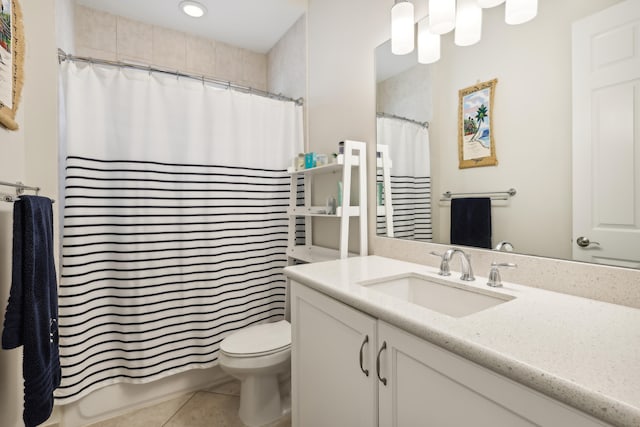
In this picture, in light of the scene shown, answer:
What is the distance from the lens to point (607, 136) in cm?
88

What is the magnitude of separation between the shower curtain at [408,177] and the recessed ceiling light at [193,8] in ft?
5.23

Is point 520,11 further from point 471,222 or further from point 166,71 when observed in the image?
point 166,71

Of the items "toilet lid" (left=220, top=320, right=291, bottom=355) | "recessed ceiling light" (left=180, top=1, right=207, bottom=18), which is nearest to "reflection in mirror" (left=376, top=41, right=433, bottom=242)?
"toilet lid" (left=220, top=320, right=291, bottom=355)

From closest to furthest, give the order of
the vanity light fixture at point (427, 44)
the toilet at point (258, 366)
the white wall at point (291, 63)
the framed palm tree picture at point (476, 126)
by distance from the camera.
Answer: the framed palm tree picture at point (476, 126) → the vanity light fixture at point (427, 44) → the toilet at point (258, 366) → the white wall at point (291, 63)

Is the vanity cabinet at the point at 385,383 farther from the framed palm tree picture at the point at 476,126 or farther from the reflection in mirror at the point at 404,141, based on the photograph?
the framed palm tree picture at the point at 476,126

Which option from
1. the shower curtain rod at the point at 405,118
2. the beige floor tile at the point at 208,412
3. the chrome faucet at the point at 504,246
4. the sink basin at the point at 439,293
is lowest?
the beige floor tile at the point at 208,412

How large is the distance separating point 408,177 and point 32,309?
1.54m

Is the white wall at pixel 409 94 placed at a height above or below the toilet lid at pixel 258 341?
above

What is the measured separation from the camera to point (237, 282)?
1989 mm

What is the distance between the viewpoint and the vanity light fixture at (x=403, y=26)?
1.37m

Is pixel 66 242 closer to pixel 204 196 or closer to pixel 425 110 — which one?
pixel 204 196

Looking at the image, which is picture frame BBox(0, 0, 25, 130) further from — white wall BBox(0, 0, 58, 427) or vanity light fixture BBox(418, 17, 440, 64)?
vanity light fixture BBox(418, 17, 440, 64)

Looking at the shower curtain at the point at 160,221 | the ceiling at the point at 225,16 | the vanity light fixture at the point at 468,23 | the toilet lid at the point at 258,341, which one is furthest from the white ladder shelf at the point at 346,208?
the ceiling at the point at 225,16

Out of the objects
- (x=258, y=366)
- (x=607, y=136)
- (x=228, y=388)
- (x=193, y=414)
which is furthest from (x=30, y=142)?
(x=607, y=136)
